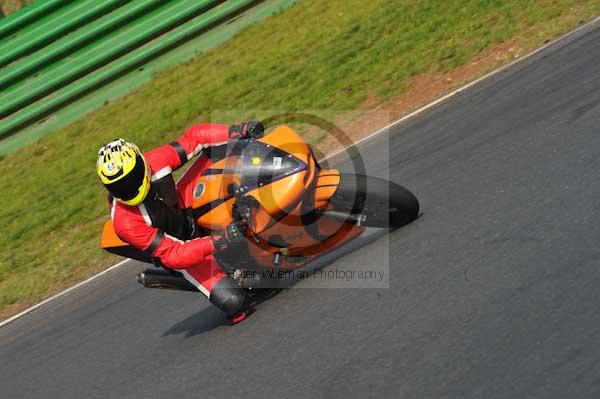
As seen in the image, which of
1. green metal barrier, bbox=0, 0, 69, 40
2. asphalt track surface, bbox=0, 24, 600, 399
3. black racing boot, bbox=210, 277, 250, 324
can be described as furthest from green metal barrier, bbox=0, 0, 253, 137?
black racing boot, bbox=210, 277, 250, 324

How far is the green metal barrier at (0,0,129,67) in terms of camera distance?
13.2 m

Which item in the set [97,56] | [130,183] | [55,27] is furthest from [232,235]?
[55,27]

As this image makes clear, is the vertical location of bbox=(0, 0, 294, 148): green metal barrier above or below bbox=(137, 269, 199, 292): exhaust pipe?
above

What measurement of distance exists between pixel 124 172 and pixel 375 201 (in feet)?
5.59

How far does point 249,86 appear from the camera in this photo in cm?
1241

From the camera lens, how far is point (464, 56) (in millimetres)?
10273

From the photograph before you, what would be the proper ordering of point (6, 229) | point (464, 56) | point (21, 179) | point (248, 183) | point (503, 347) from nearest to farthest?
point (503, 347) < point (248, 183) < point (464, 56) < point (6, 229) < point (21, 179)

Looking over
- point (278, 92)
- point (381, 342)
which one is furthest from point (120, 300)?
point (278, 92)

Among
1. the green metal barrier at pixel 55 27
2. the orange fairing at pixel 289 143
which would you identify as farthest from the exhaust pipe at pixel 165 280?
the green metal barrier at pixel 55 27

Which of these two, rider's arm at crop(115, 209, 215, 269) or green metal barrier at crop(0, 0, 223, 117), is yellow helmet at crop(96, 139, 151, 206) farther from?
green metal barrier at crop(0, 0, 223, 117)

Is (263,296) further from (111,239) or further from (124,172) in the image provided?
(124,172)

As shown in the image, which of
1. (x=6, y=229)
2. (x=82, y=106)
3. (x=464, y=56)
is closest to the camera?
(x=464, y=56)

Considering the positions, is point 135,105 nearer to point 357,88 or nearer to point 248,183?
point 357,88

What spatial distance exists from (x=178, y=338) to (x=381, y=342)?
2.10 metres
